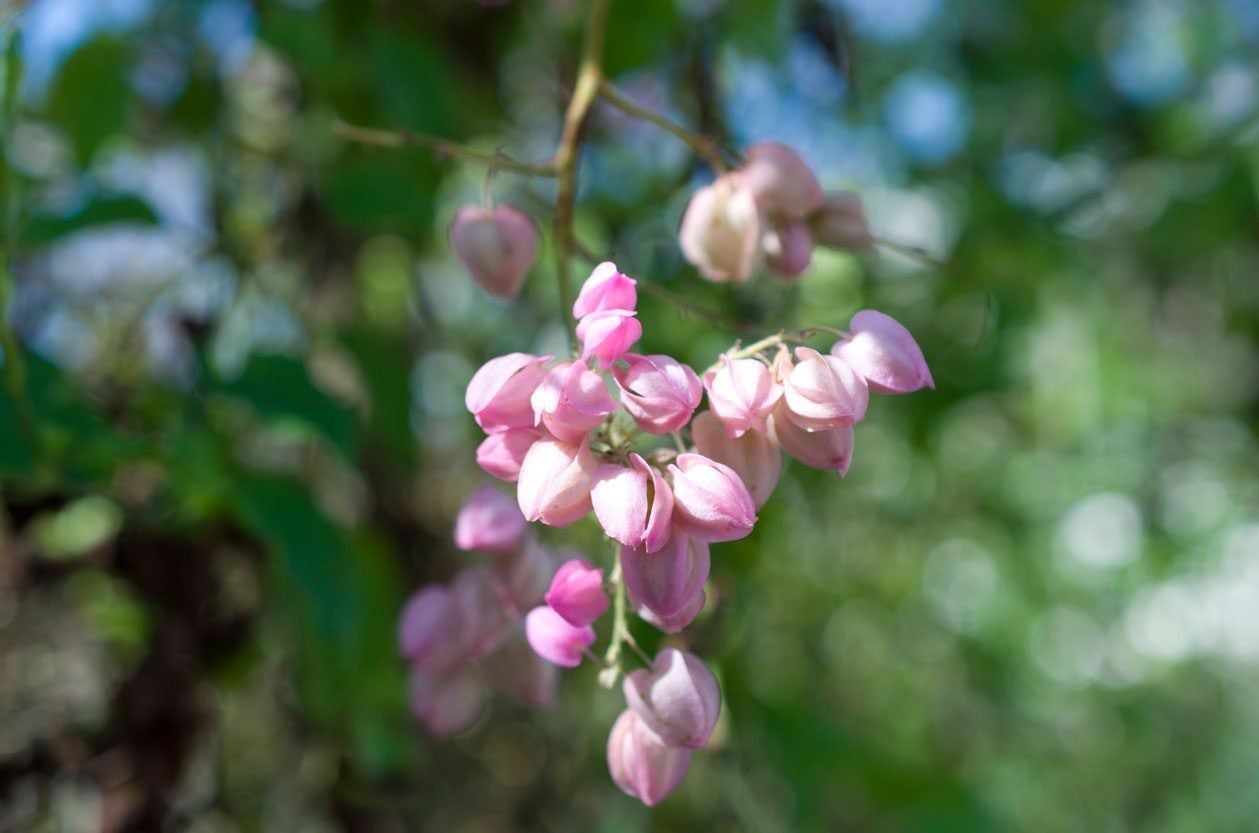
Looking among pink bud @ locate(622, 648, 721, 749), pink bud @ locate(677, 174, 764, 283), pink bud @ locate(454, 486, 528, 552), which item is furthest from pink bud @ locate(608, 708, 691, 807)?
pink bud @ locate(677, 174, 764, 283)

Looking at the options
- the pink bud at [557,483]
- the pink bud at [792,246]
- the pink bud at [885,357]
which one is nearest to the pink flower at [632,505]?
the pink bud at [557,483]

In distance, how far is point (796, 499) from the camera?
3.93 ft

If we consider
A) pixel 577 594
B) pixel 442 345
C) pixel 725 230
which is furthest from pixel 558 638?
pixel 442 345

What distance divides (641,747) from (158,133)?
116cm

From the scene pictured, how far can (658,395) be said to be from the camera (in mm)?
414

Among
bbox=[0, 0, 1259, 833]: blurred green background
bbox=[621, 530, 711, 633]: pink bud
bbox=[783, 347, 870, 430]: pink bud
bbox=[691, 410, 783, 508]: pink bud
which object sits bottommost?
bbox=[0, 0, 1259, 833]: blurred green background

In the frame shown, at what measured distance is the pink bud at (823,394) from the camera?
0.43m

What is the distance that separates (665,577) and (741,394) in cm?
8

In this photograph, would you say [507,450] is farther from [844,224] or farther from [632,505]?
[844,224]

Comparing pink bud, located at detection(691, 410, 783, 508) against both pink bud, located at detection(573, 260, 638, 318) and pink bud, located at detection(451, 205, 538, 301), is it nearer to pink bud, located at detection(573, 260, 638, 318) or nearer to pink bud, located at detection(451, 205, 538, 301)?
pink bud, located at detection(573, 260, 638, 318)

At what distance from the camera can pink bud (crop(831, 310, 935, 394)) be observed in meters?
0.46

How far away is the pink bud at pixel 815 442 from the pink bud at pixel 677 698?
0.37 ft

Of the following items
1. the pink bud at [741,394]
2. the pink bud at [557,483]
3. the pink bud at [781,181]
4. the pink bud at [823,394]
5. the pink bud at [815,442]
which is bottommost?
the pink bud at [557,483]

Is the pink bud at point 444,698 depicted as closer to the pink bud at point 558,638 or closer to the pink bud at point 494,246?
the pink bud at point 558,638
